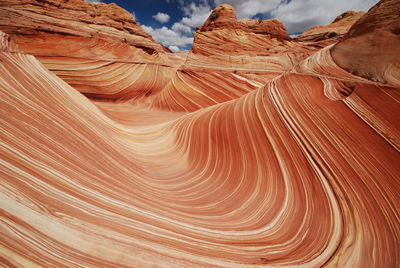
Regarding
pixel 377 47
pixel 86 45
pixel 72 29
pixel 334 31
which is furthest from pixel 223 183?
pixel 334 31

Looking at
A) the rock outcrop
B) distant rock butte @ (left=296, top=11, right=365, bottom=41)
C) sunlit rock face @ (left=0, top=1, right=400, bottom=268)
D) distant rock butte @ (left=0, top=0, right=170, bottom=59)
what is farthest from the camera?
distant rock butte @ (left=296, top=11, right=365, bottom=41)

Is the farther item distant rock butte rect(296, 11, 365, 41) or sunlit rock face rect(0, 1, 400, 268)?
distant rock butte rect(296, 11, 365, 41)

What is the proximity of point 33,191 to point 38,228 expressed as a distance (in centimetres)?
23

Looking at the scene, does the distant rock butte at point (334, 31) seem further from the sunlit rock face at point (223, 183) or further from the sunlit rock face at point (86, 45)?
the sunlit rock face at point (86, 45)

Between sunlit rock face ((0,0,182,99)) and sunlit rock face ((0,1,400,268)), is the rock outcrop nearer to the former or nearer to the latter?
sunlit rock face ((0,1,400,268))

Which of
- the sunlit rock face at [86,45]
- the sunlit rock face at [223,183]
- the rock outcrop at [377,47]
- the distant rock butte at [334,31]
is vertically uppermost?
the distant rock butte at [334,31]

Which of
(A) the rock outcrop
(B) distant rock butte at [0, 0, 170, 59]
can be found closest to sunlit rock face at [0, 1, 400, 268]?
(A) the rock outcrop

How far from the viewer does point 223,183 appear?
6.59 ft

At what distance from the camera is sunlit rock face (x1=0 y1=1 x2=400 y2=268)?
881 millimetres

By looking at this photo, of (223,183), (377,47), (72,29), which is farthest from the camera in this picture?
(72,29)

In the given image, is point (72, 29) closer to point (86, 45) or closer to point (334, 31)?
point (86, 45)

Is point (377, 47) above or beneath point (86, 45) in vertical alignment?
beneath

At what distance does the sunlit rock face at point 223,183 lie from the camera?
88 centimetres

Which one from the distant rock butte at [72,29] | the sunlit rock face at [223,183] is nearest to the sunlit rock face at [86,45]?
the distant rock butte at [72,29]
